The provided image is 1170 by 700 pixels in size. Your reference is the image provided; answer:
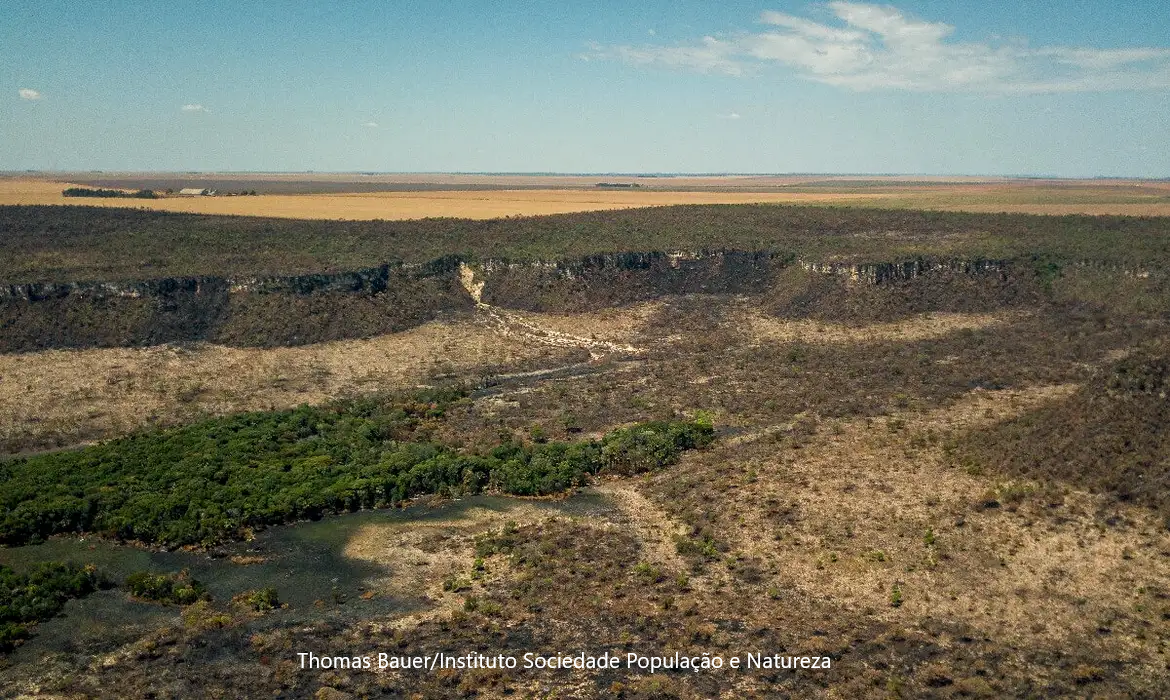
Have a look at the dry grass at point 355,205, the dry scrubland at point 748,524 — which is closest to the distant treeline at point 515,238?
the dry grass at point 355,205

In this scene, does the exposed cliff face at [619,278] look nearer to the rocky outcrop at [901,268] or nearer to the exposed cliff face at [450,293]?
the exposed cliff face at [450,293]

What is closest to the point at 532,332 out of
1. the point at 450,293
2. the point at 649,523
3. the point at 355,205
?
the point at 450,293

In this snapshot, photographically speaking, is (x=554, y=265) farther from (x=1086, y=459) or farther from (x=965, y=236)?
(x=1086, y=459)

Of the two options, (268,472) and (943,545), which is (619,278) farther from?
(943,545)

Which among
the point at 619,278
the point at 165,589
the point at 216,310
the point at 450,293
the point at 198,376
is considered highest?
the point at 619,278

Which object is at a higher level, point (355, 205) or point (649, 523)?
point (355, 205)

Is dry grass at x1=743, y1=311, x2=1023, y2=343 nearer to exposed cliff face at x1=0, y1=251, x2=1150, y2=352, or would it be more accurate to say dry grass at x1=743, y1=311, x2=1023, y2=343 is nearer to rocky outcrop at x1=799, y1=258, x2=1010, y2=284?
exposed cliff face at x1=0, y1=251, x2=1150, y2=352
